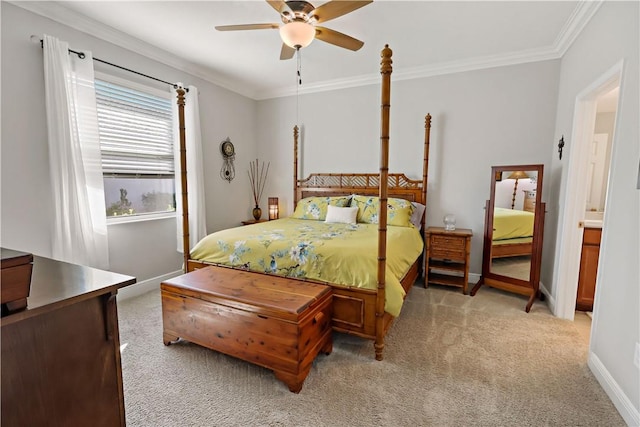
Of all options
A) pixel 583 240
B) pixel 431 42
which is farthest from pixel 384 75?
pixel 583 240

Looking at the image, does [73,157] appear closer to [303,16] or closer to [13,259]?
[303,16]

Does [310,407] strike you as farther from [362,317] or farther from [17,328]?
[17,328]

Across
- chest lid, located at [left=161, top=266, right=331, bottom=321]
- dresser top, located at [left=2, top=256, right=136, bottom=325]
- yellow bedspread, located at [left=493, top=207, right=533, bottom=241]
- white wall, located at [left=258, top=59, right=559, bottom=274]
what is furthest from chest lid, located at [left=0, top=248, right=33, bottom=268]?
white wall, located at [left=258, top=59, right=559, bottom=274]

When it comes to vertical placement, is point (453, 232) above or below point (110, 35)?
below

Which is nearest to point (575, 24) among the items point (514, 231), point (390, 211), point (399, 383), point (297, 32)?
point (514, 231)

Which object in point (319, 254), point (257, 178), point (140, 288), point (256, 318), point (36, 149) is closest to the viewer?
point (256, 318)

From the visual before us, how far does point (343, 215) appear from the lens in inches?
143

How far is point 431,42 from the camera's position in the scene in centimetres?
307

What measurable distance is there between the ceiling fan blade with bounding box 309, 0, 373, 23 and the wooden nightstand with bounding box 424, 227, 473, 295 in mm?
2434

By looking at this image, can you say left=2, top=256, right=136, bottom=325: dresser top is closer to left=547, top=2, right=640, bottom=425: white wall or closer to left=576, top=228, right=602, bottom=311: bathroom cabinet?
left=547, top=2, right=640, bottom=425: white wall

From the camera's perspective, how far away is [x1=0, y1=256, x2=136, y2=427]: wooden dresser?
0.78m

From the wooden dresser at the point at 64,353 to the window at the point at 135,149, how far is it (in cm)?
238

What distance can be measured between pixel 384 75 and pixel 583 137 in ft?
6.56

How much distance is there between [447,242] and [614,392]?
187 cm
